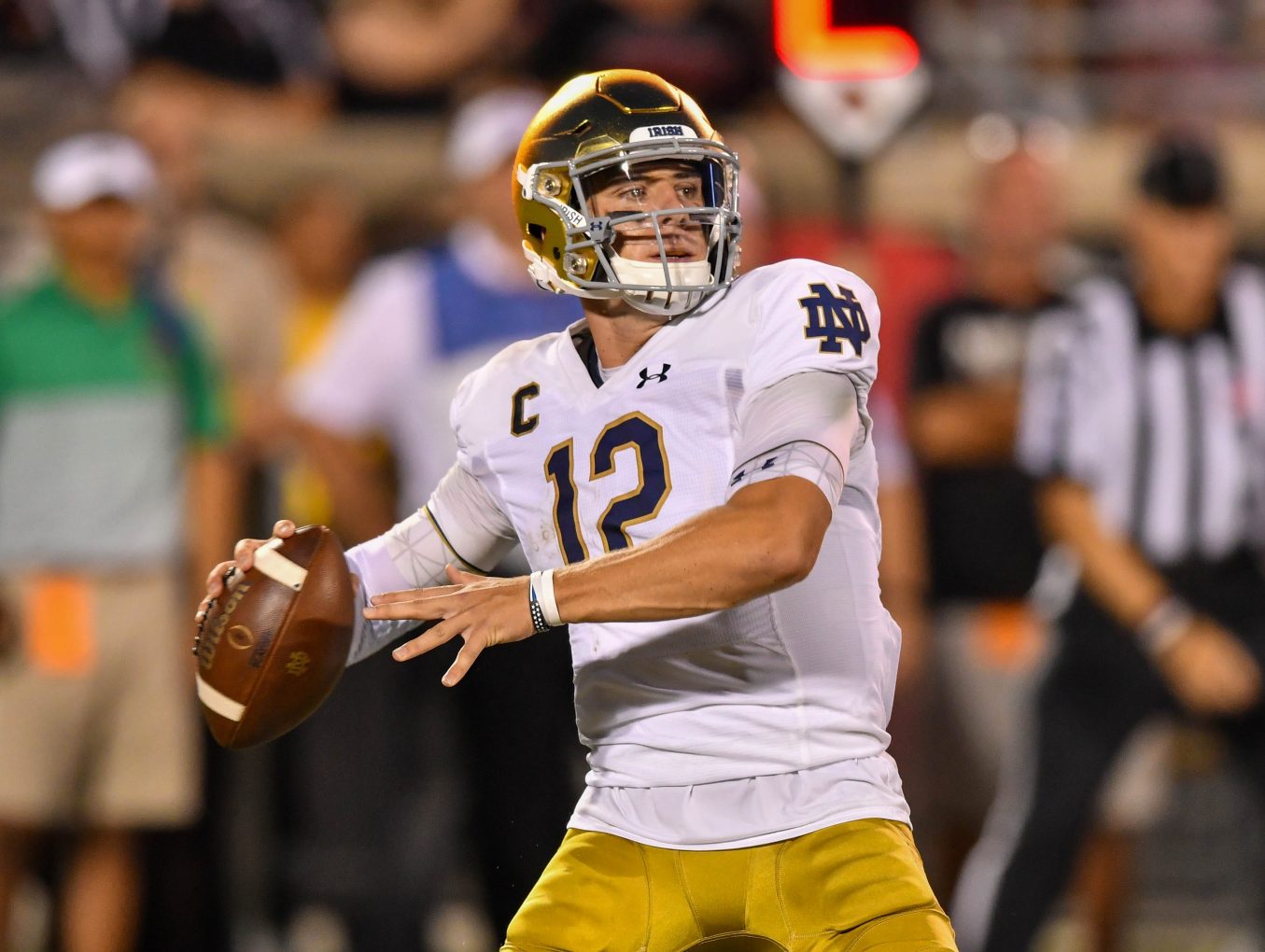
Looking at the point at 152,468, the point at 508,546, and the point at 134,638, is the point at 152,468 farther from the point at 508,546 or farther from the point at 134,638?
the point at 508,546

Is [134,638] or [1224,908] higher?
[134,638]

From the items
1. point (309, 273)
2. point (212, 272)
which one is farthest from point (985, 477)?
point (212, 272)

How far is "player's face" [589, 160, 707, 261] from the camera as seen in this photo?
9.05 ft

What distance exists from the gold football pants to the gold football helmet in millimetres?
754

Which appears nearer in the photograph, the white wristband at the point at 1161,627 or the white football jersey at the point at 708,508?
the white football jersey at the point at 708,508

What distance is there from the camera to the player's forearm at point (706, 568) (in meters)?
2.37

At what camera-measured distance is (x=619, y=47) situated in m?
6.71

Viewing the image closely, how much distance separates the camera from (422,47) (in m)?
7.06

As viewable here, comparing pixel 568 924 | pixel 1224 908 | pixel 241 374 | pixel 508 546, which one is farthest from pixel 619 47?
pixel 568 924

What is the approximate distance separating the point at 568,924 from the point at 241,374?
3348 mm

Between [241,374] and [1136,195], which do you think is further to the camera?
[241,374]

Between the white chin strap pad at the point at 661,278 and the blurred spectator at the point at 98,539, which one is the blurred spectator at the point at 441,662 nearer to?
the blurred spectator at the point at 98,539

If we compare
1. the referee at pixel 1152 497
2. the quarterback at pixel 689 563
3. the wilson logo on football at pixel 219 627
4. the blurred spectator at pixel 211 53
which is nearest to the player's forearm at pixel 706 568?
the quarterback at pixel 689 563

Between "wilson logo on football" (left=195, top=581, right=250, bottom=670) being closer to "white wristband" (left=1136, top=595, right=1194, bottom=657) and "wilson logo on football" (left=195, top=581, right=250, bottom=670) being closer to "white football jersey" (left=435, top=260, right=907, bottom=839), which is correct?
"white football jersey" (left=435, top=260, right=907, bottom=839)
